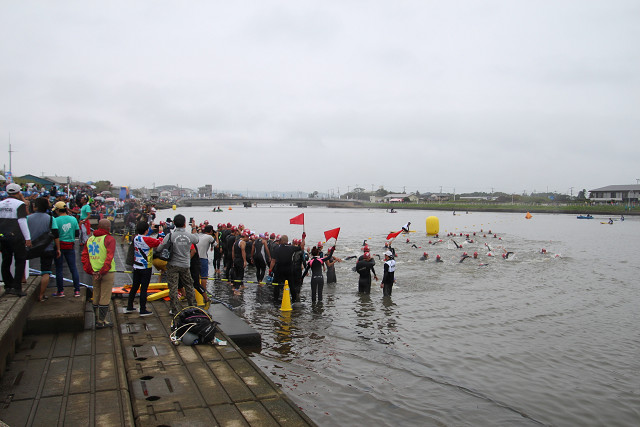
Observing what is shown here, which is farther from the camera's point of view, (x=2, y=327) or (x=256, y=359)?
(x=256, y=359)

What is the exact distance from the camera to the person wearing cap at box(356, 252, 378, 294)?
13.7 metres

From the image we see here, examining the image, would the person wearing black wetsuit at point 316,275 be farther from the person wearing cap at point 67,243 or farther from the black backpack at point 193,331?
the person wearing cap at point 67,243

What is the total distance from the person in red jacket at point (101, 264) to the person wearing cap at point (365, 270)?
790 centimetres

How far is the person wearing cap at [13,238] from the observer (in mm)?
6602

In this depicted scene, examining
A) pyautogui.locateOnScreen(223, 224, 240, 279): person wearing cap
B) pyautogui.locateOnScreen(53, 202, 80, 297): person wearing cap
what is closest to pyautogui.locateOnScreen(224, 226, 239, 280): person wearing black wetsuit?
pyautogui.locateOnScreen(223, 224, 240, 279): person wearing cap

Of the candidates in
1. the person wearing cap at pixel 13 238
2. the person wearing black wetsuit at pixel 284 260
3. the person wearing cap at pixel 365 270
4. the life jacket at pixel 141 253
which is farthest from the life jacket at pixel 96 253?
the person wearing cap at pixel 365 270

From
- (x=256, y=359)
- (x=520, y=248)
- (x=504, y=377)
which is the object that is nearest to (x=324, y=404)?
(x=256, y=359)

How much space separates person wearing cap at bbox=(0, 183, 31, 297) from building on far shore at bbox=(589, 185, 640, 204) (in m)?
139

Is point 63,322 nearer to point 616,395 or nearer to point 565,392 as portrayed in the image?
point 565,392

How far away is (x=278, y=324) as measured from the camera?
10.6 m

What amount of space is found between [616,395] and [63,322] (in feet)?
29.9

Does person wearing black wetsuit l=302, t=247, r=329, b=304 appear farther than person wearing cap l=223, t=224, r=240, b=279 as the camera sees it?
No

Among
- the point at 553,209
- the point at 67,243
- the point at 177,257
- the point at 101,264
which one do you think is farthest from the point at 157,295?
the point at 553,209

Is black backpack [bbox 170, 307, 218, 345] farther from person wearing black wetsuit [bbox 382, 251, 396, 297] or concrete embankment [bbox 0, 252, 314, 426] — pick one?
person wearing black wetsuit [bbox 382, 251, 396, 297]
